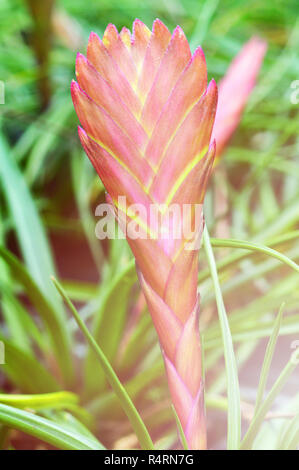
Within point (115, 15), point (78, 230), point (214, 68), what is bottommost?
point (78, 230)

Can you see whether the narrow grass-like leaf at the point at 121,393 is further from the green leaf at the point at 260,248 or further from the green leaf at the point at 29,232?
the green leaf at the point at 29,232

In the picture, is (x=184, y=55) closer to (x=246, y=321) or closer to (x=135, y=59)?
(x=135, y=59)

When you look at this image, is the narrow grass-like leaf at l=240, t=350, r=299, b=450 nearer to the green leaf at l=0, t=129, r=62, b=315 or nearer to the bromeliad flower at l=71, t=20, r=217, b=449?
the bromeliad flower at l=71, t=20, r=217, b=449

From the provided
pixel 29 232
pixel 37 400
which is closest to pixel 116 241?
pixel 29 232

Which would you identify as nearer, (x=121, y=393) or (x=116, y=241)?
(x=121, y=393)

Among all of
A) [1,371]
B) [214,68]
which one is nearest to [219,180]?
[214,68]

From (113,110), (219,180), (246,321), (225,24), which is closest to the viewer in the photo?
(113,110)

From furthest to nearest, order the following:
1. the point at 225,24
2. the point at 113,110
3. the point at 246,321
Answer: the point at 225,24
the point at 246,321
the point at 113,110

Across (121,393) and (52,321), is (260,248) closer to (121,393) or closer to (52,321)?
A: (121,393)
